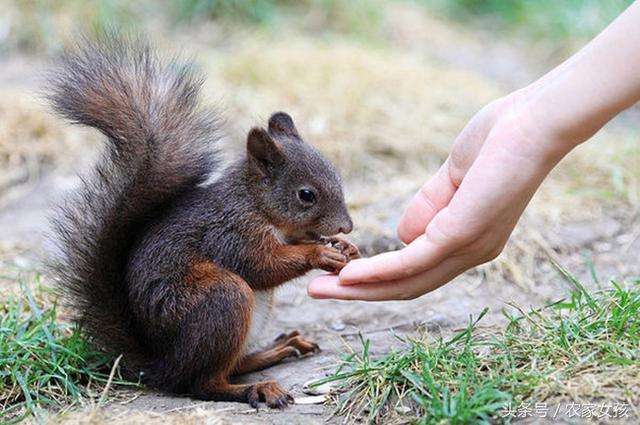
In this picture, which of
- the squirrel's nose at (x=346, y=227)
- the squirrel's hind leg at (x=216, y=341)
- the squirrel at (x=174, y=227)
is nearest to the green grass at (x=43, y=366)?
the squirrel at (x=174, y=227)

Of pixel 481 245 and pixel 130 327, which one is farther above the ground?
pixel 481 245

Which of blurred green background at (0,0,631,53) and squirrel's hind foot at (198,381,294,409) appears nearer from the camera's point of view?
squirrel's hind foot at (198,381,294,409)

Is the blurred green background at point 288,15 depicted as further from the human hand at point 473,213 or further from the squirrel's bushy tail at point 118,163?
the human hand at point 473,213

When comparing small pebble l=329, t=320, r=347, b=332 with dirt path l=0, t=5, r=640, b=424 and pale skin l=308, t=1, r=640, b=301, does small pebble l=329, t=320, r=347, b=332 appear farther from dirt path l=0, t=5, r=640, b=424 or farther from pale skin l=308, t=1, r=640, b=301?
pale skin l=308, t=1, r=640, b=301

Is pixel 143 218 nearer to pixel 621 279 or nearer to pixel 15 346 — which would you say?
pixel 15 346

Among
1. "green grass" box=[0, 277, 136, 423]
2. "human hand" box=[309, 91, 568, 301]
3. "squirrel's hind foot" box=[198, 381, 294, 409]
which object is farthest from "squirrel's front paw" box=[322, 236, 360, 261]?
"green grass" box=[0, 277, 136, 423]

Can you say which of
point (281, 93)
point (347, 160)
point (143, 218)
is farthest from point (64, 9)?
point (143, 218)
